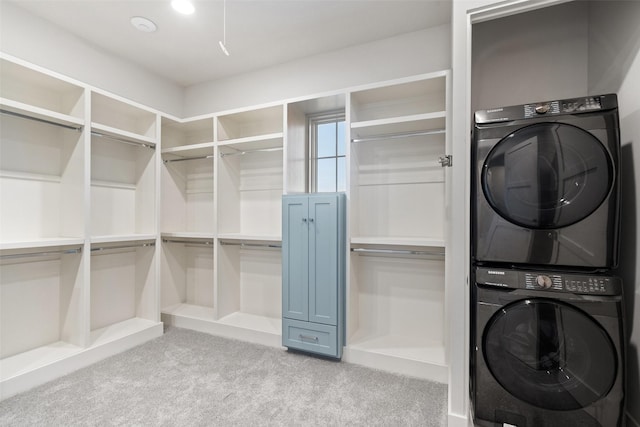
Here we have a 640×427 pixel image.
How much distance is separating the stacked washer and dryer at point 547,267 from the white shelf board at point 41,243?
284cm

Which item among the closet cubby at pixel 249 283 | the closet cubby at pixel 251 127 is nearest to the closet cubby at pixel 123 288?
the closet cubby at pixel 249 283

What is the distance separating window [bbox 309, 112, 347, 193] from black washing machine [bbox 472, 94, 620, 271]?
1465 millimetres

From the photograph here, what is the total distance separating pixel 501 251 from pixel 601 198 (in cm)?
48

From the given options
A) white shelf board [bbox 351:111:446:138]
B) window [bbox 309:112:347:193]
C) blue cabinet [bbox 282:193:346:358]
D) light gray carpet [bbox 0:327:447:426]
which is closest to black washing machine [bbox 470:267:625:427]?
light gray carpet [bbox 0:327:447:426]

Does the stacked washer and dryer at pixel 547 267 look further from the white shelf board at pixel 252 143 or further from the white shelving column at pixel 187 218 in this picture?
the white shelving column at pixel 187 218

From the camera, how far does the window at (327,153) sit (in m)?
2.88

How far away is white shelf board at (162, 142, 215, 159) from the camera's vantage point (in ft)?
9.87

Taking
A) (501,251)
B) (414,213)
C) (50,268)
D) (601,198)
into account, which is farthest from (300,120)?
(50,268)

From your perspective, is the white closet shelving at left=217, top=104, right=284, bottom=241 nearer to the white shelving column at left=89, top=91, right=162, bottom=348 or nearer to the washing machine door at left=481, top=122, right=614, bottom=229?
the white shelving column at left=89, top=91, right=162, bottom=348

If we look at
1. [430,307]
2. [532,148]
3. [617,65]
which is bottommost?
[430,307]

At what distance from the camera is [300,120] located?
284cm

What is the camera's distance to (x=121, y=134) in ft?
8.55

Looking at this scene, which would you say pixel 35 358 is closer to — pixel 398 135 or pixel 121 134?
pixel 121 134

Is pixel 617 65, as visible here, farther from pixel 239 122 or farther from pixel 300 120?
pixel 239 122
